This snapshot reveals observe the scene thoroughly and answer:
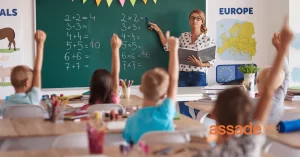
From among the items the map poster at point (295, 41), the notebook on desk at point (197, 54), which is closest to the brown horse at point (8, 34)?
the notebook on desk at point (197, 54)

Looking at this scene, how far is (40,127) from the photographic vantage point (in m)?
3.39

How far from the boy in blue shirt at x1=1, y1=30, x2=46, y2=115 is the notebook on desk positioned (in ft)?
10.0

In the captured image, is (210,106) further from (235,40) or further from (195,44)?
(235,40)

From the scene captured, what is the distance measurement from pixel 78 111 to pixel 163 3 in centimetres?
328

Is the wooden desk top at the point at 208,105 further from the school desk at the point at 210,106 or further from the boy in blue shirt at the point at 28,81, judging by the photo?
the boy in blue shirt at the point at 28,81

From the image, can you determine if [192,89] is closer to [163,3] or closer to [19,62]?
[163,3]

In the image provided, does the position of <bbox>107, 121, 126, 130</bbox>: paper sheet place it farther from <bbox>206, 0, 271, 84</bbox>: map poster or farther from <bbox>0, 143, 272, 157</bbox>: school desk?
<bbox>206, 0, 271, 84</bbox>: map poster

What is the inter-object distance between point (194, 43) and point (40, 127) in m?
3.78

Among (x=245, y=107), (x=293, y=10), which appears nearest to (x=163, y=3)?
(x=293, y=10)

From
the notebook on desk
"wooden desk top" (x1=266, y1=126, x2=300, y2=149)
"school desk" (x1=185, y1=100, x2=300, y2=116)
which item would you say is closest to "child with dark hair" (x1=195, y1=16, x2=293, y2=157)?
"wooden desk top" (x1=266, y1=126, x2=300, y2=149)

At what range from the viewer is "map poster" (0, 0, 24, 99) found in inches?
249

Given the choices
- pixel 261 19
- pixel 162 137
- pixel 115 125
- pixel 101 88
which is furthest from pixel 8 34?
pixel 162 137

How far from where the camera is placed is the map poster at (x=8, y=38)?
6.32m

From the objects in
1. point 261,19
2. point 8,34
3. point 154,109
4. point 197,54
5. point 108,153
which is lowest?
point 108,153
